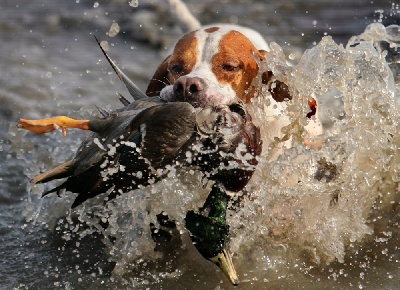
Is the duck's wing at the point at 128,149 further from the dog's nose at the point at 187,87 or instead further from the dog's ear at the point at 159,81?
the dog's ear at the point at 159,81

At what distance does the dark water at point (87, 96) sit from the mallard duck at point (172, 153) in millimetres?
504

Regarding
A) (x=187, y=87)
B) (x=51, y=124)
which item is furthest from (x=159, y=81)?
(x=51, y=124)

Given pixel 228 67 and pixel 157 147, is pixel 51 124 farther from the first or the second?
pixel 228 67

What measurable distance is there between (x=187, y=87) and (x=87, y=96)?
133 inches

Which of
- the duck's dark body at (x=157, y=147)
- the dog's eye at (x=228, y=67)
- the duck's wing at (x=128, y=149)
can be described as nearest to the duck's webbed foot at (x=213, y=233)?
the duck's dark body at (x=157, y=147)

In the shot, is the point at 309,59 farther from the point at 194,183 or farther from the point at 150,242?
the point at 150,242

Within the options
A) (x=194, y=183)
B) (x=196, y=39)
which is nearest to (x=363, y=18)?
(x=196, y=39)

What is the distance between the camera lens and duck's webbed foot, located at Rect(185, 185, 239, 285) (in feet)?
9.53

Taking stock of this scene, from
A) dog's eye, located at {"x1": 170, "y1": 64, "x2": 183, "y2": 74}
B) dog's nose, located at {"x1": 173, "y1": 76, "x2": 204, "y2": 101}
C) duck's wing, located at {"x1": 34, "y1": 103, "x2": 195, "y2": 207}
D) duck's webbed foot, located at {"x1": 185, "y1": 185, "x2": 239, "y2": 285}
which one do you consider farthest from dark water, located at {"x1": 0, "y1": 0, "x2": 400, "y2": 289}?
dog's eye, located at {"x1": 170, "y1": 64, "x2": 183, "y2": 74}

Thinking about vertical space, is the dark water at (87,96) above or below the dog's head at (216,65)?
below

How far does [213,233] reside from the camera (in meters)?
2.89

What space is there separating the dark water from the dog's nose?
0.80 metres

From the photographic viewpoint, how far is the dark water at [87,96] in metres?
3.44

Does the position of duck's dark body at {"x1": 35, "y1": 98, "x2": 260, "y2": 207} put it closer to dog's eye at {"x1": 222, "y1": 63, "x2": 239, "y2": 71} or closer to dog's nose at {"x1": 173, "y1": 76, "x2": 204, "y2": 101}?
dog's nose at {"x1": 173, "y1": 76, "x2": 204, "y2": 101}
